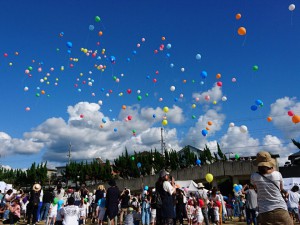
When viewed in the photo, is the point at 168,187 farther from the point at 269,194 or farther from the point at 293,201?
the point at 293,201

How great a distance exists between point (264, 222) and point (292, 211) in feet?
27.3

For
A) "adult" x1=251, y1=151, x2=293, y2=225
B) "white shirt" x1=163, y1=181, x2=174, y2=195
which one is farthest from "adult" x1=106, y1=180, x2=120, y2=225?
"adult" x1=251, y1=151, x2=293, y2=225

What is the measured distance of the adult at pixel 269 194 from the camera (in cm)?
374

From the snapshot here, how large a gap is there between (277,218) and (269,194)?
29 centimetres

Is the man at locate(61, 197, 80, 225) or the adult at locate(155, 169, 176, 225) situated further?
the man at locate(61, 197, 80, 225)

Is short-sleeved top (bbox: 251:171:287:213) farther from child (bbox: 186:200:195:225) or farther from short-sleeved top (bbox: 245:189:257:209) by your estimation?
child (bbox: 186:200:195:225)

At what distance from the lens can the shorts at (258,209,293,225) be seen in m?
3.70

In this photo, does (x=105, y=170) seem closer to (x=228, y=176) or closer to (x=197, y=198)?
(x=228, y=176)

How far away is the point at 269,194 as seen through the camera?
3865 mm

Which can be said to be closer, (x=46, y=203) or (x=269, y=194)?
(x=269, y=194)

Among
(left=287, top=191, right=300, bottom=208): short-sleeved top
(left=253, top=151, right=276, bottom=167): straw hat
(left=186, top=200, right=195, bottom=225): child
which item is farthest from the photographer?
(left=186, top=200, right=195, bottom=225): child

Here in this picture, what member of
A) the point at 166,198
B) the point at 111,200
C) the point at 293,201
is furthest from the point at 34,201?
the point at 293,201

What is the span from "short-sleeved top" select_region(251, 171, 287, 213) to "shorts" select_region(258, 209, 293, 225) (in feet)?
0.16

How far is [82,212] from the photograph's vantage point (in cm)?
1296
